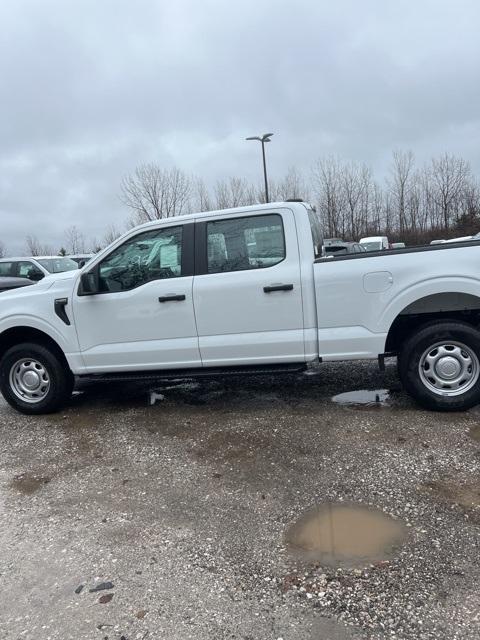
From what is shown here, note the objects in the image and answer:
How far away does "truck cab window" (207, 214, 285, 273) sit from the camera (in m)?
5.09

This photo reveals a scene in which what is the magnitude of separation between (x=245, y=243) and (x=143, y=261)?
107 cm

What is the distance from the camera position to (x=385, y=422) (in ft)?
16.1

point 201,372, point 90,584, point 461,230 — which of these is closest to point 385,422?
point 201,372

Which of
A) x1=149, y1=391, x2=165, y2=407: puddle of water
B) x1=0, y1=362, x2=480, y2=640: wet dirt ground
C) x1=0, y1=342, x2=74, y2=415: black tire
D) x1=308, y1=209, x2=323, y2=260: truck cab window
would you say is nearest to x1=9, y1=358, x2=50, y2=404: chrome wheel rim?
x1=0, y1=342, x2=74, y2=415: black tire

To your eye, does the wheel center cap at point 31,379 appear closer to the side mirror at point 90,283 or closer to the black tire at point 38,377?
the black tire at point 38,377

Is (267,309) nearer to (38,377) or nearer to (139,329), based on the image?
(139,329)

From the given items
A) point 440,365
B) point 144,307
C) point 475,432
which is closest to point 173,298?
point 144,307

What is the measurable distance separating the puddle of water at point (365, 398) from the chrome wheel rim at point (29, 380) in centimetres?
319

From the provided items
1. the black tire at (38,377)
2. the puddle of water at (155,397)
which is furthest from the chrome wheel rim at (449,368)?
the black tire at (38,377)

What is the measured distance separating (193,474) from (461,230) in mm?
39345

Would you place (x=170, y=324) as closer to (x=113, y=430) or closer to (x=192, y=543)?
(x=113, y=430)

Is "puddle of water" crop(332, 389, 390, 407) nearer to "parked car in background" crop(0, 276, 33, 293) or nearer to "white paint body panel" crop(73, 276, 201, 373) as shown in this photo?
"white paint body panel" crop(73, 276, 201, 373)

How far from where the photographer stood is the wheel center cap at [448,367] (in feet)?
16.0

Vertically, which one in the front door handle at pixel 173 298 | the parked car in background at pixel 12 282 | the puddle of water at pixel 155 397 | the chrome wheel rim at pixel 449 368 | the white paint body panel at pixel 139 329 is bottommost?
the puddle of water at pixel 155 397
